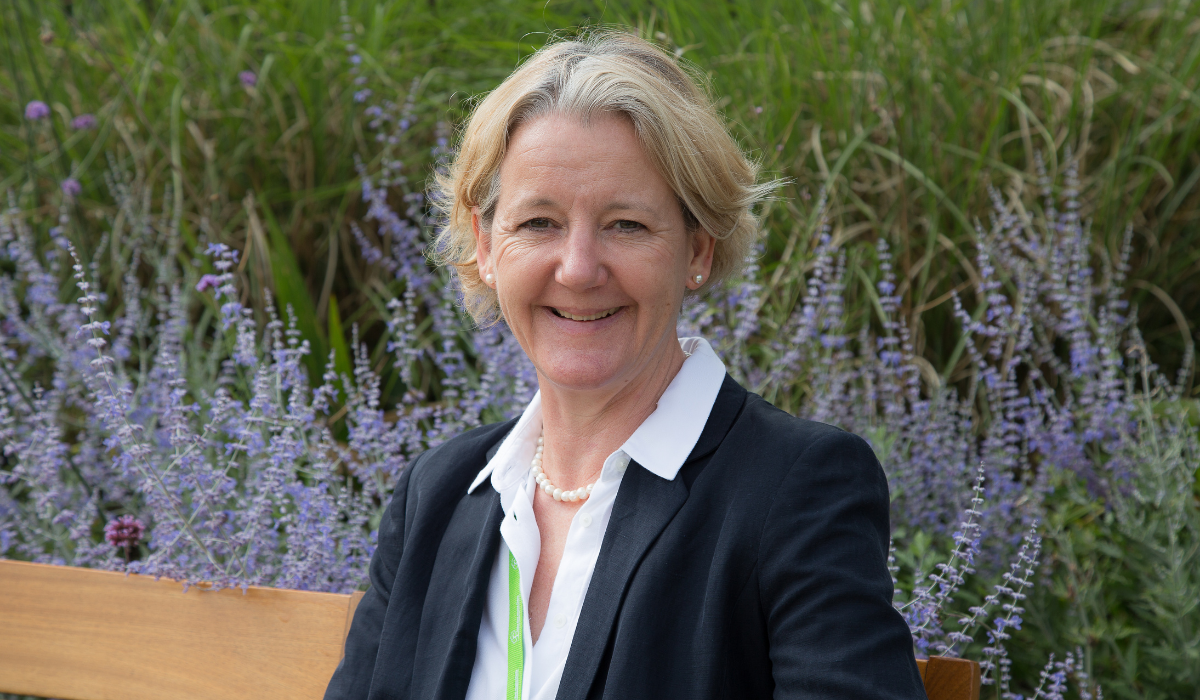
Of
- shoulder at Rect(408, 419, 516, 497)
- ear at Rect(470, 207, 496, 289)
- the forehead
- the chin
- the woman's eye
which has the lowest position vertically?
shoulder at Rect(408, 419, 516, 497)

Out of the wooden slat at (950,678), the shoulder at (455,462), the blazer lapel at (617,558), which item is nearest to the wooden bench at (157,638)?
the shoulder at (455,462)

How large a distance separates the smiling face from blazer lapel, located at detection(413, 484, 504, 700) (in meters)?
0.32

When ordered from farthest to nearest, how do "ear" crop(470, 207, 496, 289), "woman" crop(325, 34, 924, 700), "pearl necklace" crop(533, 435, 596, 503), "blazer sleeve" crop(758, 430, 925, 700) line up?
Result: "ear" crop(470, 207, 496, 289)
"pearl necklace" crop(533, 435, 596, 503)
"woman" crop(325, 34, 924, 700)
"blazer sleeve" crop(758, 430, 925, 700)

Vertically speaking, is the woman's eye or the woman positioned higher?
the woman's eye

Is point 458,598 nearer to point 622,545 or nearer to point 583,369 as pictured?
point 622,545

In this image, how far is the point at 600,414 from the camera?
1.85 metres

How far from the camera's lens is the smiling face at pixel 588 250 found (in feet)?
5.44

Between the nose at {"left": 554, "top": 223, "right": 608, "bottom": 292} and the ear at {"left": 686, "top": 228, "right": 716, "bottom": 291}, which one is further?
the ear at {"left": 686, "top": 228, "right": 716, "bottom": 291}

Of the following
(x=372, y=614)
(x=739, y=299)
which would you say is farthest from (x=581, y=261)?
(x=739, y=299)

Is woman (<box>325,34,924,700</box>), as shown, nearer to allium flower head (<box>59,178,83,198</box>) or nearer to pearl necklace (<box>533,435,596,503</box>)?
pearl necklace (<box>533,435,596,503</box>)

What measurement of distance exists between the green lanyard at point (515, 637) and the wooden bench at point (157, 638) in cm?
45

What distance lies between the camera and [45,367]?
12.7 ft

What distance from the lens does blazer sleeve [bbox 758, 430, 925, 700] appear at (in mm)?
1347

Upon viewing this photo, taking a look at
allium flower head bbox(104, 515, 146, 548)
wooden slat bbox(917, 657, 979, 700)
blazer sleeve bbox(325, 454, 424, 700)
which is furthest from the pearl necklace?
allium flower head bbox(104, 515, 146, 548)
